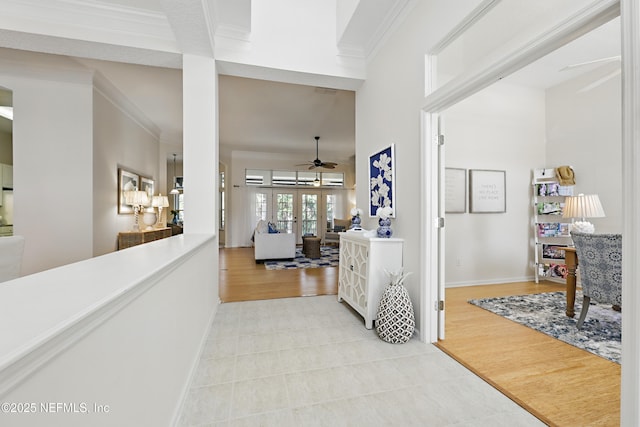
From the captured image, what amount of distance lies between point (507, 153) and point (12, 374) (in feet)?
16.8

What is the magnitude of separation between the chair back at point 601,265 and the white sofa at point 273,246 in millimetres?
4656

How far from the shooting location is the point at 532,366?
1918 mm

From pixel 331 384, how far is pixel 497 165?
13.1 ft

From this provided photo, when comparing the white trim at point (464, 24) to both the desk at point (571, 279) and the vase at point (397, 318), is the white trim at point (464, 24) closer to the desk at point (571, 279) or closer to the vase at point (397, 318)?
the vase at point (397, 318)

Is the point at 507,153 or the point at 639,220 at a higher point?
the point at 507,153

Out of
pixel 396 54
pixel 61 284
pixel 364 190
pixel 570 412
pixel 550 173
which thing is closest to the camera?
pixel 61 284

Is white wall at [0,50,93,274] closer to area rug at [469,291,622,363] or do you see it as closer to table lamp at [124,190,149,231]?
table lamp at [124,190,149,231]

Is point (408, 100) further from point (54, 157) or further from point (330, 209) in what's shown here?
point (330, 209)

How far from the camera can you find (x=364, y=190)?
140 inches

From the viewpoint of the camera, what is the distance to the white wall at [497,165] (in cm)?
395

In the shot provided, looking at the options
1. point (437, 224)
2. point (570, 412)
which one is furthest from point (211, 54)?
point (570, 412)

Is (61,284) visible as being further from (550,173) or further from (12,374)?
(550,173)

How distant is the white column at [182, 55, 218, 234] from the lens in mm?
2852

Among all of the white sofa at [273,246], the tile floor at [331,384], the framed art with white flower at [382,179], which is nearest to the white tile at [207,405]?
the tile floor at [331,384]
